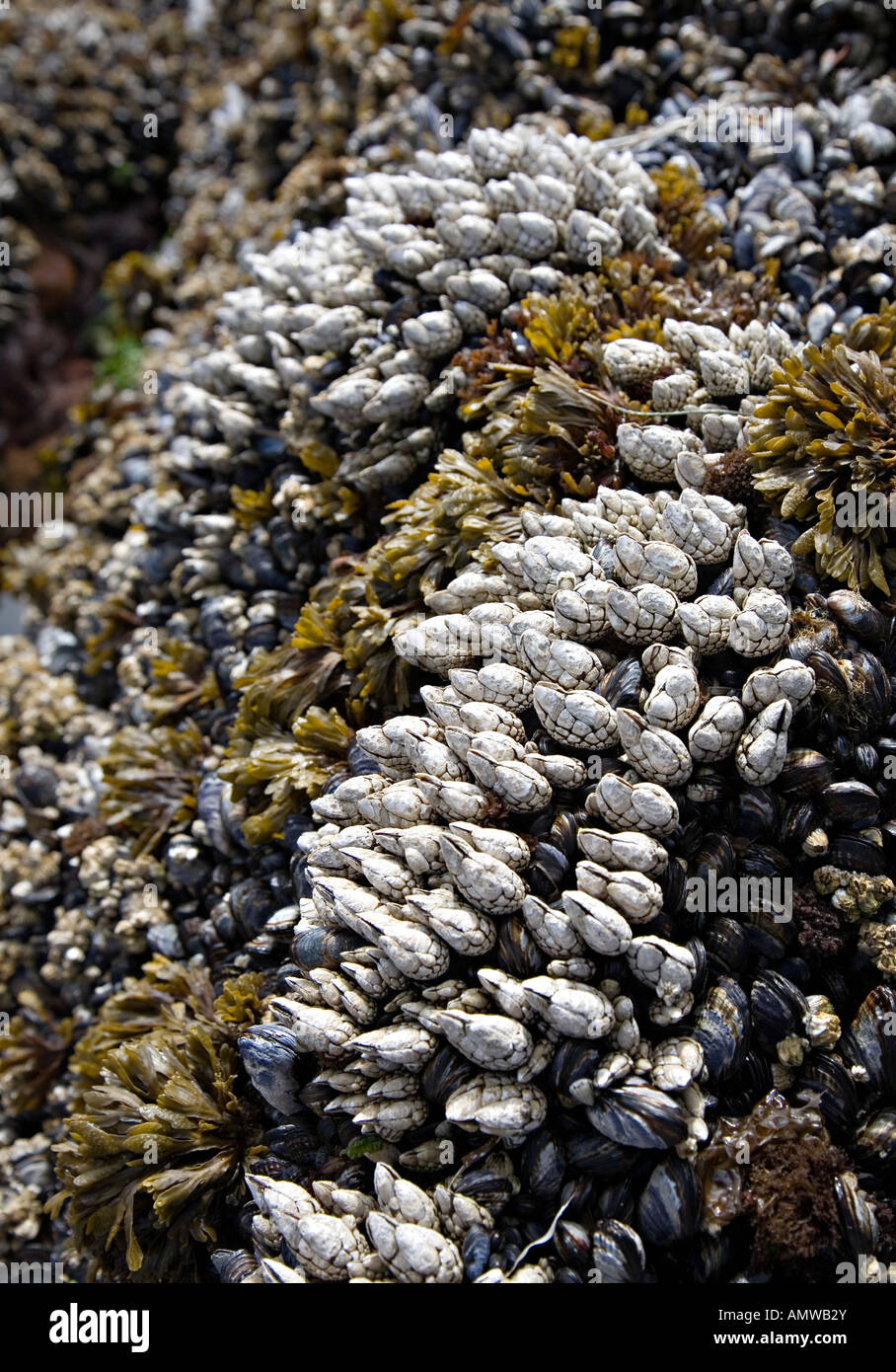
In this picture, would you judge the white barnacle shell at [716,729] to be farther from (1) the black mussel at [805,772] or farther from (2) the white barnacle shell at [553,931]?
(2) the white barnacle shell at [553,931]

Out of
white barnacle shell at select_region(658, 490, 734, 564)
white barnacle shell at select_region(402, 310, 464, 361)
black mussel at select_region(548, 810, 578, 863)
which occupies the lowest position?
black mussel at select_region(548, 810, 578, 863)

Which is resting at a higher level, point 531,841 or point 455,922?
point 531,841

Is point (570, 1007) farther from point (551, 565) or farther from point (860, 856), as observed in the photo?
point (551, 565)

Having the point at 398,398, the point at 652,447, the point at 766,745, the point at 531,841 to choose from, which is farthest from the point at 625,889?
the point at 398,398

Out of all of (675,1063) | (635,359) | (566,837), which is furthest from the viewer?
(635,359)

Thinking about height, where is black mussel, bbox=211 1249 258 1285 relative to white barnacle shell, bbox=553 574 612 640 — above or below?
below

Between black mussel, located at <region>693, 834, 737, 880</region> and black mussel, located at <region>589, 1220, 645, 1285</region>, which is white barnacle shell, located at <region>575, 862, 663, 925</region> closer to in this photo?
black mussel, located at <region>693, 834, 737, 880</region>

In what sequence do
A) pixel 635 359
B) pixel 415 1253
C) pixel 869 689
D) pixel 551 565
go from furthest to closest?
pixel 635 359 → pixel 551 565 → pixel 869 689 → pixel 415 1253

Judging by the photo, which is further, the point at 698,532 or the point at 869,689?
the point at 698,532

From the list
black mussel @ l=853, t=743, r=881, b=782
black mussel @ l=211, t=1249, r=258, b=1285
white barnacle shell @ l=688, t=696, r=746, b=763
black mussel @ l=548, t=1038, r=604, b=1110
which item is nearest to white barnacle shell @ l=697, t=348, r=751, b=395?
white barnacle shell @ l=688, t=696, r=746, b=763
